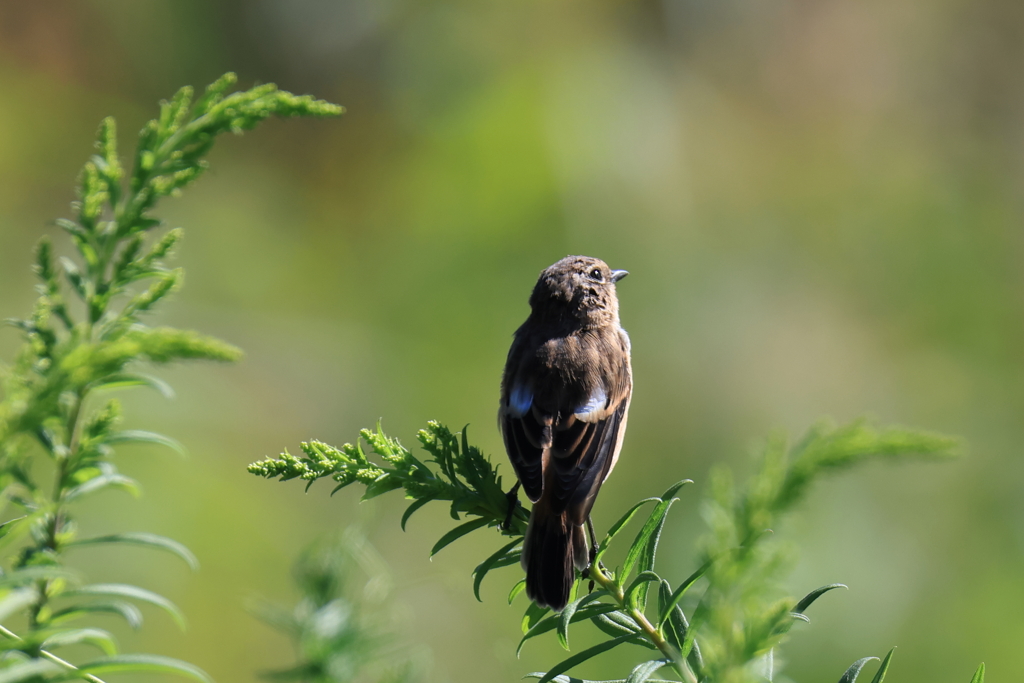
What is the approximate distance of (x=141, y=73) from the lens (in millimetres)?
6059

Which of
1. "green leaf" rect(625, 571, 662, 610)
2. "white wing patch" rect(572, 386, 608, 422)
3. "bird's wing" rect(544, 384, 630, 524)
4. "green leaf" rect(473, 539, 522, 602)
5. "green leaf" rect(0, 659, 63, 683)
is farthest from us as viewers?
"white wing patch" rect(572, 386, 608, 422)

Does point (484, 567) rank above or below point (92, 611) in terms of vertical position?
above

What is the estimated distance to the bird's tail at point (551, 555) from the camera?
159 centimetres

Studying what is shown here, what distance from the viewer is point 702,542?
749mm

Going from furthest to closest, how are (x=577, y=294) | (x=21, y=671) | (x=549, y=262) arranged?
(x=549, y=262) → (x=577, y=294) → (x=21, y=671)

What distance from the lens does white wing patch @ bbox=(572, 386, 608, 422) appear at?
8.40 ft

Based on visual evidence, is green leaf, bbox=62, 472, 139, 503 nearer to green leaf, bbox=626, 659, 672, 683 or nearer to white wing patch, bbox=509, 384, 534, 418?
green leaf, bbox=626, 659, 672, 683

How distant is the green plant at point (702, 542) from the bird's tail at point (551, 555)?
103 millimetres

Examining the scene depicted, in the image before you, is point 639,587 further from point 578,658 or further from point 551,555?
point 551,555

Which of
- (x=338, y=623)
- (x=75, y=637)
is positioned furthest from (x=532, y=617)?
(x=75, y=637)

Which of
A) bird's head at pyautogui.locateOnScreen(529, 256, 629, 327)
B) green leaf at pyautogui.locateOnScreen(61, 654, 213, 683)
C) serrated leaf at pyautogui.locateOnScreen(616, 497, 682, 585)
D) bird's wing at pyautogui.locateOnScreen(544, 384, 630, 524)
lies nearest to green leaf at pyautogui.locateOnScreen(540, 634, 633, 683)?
serrated leaf at pyautogui.locateOnScreen(616, 497, 682, 585)

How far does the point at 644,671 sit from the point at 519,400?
1.73 m

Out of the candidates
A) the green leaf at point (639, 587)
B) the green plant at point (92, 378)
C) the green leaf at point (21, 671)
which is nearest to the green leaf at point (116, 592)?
the green plant at point (92, 378)

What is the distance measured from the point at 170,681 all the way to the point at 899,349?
21.0 ft
